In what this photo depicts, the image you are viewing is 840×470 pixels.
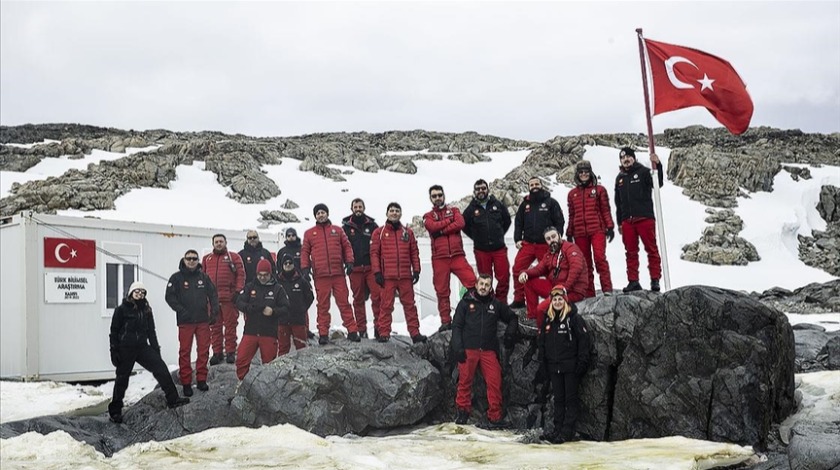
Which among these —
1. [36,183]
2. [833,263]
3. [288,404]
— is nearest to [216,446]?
[288,404]

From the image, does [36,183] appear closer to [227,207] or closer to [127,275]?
[227,207]

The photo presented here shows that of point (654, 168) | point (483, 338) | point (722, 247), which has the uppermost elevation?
point (654, 168)

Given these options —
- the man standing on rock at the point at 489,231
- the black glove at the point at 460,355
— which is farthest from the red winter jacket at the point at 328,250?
the black glove at the point at 460,355

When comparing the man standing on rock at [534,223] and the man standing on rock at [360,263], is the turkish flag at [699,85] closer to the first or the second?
the man standing on rock at [534,223]

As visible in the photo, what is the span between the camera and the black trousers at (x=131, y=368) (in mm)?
9984

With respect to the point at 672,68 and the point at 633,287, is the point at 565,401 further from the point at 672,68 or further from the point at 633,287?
the point at 672,68

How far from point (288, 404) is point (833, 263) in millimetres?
25882

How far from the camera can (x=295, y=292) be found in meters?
11.0

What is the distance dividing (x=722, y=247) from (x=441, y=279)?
22399 millimetres

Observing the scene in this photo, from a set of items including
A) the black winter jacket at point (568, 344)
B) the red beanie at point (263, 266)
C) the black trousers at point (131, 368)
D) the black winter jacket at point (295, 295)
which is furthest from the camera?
the black winter jacket at point (295, 295)

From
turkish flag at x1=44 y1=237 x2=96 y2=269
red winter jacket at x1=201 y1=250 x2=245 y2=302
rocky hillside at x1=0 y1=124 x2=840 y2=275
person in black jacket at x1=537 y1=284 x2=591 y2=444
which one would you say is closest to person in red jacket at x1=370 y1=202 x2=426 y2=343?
person in black jacket at x1=537 y1=284 x2=591 y2=444

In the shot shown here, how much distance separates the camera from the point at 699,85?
998cm

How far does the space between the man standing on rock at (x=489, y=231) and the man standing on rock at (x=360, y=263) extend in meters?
1.67

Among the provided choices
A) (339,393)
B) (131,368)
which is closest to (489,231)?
(339,393)
